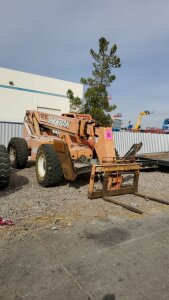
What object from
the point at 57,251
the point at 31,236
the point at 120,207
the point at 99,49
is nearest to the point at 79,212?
the point at 120,207

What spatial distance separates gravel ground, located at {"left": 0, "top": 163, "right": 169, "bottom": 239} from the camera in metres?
5.41

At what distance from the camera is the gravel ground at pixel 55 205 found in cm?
541

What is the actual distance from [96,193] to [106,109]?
1229 cm

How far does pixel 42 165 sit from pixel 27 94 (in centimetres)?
1858

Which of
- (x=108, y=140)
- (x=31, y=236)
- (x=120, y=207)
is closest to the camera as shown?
(x=31, y=236)

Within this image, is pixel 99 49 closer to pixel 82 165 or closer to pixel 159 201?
pixel 82 165

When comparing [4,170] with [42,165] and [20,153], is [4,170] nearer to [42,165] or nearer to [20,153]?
[42,165]

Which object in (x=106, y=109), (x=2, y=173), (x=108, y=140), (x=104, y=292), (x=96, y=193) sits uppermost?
(x=106, y=109)

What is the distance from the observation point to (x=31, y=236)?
186 inches

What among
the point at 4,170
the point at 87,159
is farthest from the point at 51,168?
the point at 4,170

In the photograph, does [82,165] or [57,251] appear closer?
[57,251]

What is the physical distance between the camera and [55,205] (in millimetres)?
6488

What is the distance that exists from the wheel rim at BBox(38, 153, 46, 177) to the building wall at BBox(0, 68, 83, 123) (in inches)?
648

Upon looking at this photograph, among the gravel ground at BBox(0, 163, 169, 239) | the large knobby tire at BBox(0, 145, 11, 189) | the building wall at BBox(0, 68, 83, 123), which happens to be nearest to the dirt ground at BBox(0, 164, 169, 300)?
the gravel ground at BBox(0, 163, 169, 239)
